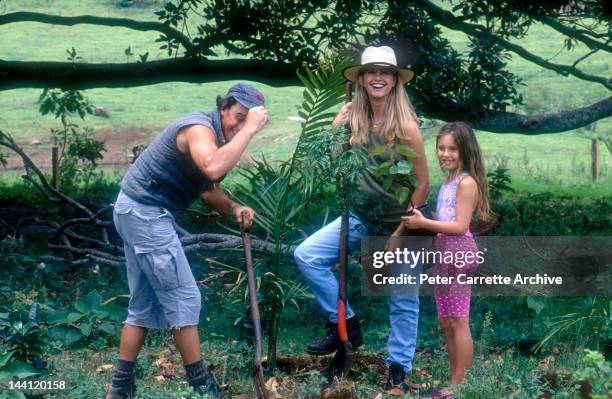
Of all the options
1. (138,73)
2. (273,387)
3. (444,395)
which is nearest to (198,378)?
(273,387)

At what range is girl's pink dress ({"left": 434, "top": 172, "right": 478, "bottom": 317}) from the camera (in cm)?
587

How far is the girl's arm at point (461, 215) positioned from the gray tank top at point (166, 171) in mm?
1073

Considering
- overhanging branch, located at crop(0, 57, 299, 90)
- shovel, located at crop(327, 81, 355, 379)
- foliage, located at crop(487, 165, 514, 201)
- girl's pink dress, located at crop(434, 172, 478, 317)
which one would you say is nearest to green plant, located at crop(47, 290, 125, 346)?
shovel, located at crop(327, 81, 355, 379)

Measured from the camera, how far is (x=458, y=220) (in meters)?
5.82

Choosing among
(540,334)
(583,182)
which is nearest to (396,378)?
(540,334)

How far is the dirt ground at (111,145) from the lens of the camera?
14227mm

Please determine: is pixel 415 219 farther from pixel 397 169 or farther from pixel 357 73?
pixel 357 73

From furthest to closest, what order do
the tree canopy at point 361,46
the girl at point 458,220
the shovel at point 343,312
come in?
1. the tree canopy at point 361,46
2. the shovel at point 343,312
3. the girl at point 458,220

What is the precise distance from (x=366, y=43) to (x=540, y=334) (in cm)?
330

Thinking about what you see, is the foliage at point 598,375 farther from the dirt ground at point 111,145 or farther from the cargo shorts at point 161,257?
the dirt ground at point 111,145

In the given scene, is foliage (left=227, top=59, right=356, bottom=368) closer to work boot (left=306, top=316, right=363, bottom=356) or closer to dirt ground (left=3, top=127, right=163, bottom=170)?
work boot (left=306, top=316, right=363, bottom=356)

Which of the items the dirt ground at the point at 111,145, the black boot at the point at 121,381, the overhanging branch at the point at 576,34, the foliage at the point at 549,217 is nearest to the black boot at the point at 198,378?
the black boot at the point at 121,381

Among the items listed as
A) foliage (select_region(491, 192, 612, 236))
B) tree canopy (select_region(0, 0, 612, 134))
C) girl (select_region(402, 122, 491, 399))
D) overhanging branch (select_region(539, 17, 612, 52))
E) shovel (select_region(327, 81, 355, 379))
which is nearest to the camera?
girl (select_region(402, 122, 491, 399))

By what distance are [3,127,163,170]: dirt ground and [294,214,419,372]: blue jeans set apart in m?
8.14
